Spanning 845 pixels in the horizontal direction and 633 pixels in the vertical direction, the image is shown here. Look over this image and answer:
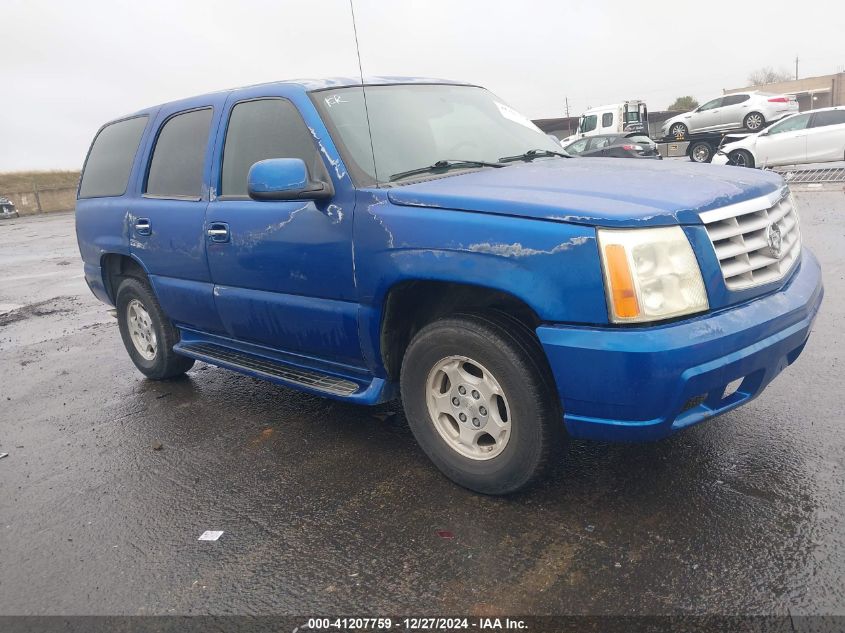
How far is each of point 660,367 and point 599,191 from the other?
0.78 meters

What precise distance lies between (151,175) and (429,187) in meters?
2.54

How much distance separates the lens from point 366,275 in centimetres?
321

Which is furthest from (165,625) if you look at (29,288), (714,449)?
(29,288)

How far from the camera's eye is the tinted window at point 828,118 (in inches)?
637

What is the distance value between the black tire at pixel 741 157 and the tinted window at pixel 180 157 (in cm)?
1609

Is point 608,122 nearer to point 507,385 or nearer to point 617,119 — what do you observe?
point 617,119

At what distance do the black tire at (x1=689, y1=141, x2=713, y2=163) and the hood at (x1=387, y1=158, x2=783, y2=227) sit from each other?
68.4ft

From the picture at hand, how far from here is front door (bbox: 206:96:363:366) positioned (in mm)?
3365

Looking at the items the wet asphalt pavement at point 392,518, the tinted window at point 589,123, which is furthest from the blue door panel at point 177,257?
the tinted window at point 589,123

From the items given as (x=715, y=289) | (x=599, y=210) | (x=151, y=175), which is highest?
(x=151, y=175)

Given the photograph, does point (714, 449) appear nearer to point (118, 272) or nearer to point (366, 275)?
point (366, 275)

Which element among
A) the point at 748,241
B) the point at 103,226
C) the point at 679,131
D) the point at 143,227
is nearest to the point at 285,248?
the point at 143,227

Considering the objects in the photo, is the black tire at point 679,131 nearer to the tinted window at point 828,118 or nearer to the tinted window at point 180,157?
the tinted window at point 828,118

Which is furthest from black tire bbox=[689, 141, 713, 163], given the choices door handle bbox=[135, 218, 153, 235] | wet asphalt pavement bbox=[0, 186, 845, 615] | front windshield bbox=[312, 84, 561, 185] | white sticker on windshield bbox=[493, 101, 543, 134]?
door handle bbox=[135, 218, 153, 235]
